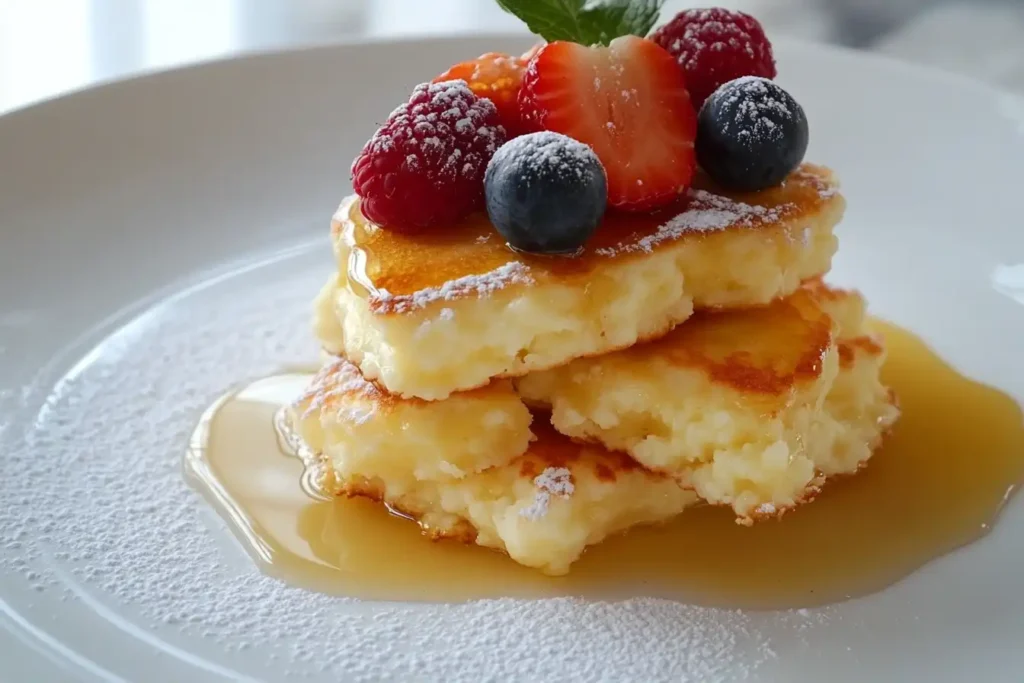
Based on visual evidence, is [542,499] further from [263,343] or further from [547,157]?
[263,343]

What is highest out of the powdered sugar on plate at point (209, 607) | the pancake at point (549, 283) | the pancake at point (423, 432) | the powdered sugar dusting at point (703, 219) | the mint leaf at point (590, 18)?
the mint leaf at point (590, 18)

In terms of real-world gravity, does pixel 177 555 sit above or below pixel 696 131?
below

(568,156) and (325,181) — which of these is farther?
(325,181)

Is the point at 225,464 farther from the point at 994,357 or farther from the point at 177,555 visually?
the point at 994,357

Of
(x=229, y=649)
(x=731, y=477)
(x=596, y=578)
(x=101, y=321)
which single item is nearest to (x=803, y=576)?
(x=731, y=477)

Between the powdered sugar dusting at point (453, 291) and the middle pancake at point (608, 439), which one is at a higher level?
the powdered sugar dusting at point (453, 291)

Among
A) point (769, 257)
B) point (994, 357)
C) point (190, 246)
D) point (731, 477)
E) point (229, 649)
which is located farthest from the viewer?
point (190, 246)

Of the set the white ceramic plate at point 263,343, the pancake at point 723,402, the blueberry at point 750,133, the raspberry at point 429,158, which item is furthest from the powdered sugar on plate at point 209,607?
the blueberry at point 750,133

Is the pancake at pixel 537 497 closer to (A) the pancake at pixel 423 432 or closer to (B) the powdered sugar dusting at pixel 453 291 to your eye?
(A) the pancake at pixel 423 432
